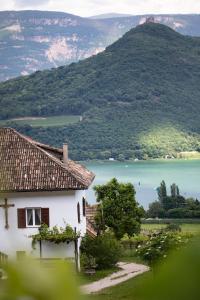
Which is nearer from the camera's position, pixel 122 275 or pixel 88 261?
pixel 122 275

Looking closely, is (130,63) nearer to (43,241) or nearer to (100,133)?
(100,133)

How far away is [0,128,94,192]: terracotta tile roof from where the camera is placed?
730 inches

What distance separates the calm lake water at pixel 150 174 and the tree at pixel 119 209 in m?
42.1

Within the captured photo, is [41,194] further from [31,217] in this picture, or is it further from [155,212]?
[155,212]

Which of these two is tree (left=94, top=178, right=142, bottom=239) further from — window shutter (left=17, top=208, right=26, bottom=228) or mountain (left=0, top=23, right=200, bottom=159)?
mountain (left=0, top=23, right=200, bottom=159)

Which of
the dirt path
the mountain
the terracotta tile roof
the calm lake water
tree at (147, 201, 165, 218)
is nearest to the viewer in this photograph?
the dirt path

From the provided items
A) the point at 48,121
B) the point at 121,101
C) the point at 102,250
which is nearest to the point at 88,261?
the point at 102,250

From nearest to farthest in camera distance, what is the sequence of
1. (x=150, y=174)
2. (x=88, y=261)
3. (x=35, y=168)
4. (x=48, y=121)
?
(x=35, y=168)
(x=88, y=261)
(x=150, y=174)
(x=48, y=121)

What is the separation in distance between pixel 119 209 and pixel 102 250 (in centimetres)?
439

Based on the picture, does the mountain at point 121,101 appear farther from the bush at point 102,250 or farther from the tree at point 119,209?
the bush at point 102,250

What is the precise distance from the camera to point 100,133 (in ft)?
504

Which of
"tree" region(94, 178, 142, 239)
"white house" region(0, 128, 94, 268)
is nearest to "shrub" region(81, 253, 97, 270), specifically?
"white house" region(0, 128, 94, 268)

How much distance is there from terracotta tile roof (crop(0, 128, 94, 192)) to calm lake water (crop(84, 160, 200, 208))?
46.7 metres

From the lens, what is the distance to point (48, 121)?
167125 millimetres
